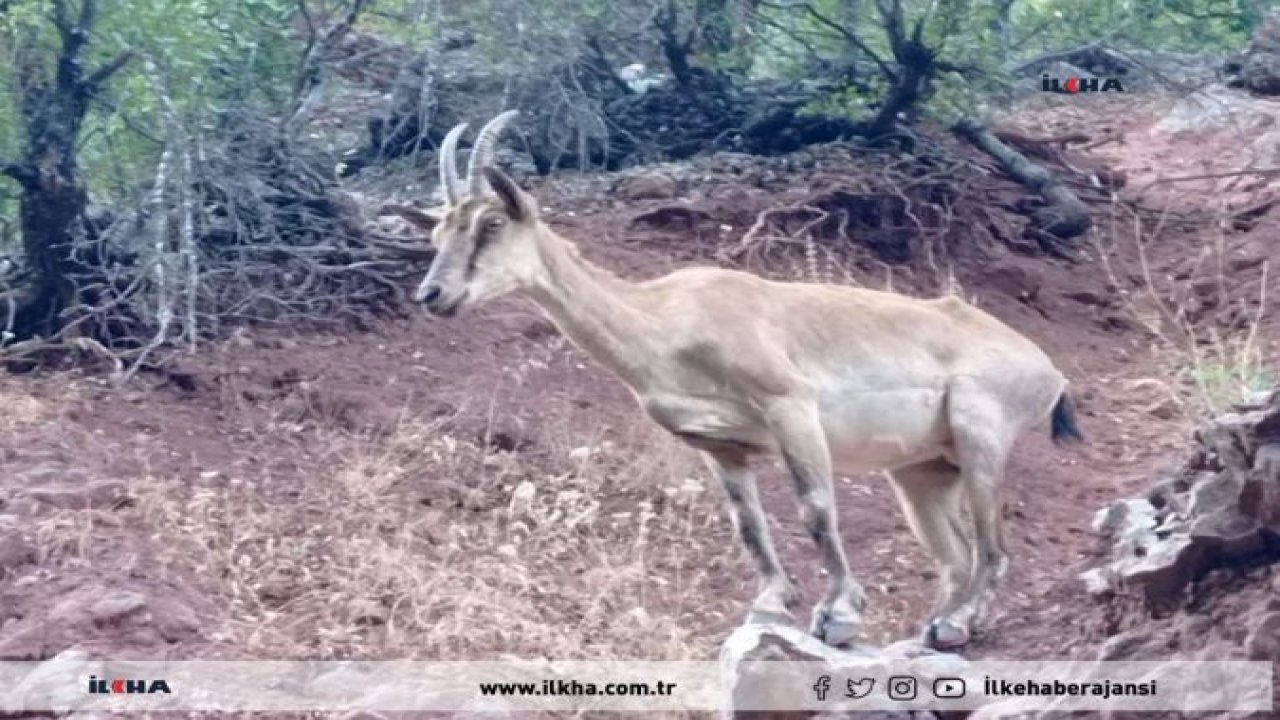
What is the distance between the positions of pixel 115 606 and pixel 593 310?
241 cm

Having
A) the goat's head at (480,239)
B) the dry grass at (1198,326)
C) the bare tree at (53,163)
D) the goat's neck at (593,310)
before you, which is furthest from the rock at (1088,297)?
the bare tree at (53,163)

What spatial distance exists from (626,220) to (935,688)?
6546mm

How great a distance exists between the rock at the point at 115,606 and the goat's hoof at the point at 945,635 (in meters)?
3.37

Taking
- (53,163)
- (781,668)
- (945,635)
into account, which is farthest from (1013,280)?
(781,668)

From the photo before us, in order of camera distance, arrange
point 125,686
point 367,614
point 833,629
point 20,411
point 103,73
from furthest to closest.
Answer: point 103,73 → point 20,411 → point 367,614 → point 125,686 → point 833,629

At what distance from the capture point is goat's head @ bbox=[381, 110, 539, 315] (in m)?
9.19

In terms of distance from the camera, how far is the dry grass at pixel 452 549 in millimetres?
9531

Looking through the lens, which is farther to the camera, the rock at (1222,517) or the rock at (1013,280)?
the rock at (1013,280)

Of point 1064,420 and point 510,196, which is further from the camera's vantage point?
point 1064,420

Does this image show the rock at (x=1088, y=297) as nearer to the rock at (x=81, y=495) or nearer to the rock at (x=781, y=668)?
the rock at (x=781, y=668)

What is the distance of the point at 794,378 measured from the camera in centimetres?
933

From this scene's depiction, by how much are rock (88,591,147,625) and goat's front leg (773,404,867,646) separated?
9.36 ft

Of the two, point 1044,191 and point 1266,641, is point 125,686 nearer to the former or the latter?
point 1266,641

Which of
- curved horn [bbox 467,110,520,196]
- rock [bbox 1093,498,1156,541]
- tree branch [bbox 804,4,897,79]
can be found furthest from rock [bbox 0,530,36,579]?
tree branch [bbox 804,4,897,79]
